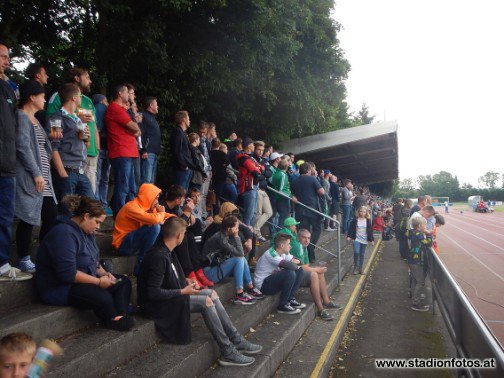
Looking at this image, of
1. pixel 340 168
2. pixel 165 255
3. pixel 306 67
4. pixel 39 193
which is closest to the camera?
pixel 39 193

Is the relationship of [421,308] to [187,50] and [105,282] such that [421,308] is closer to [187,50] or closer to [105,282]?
[105,282]

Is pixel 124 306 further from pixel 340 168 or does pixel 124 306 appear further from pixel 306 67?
pixel 340 168

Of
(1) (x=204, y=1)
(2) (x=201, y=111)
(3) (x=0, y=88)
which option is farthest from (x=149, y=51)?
(3) (x=0, y=88)

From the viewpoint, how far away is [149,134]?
632 cm

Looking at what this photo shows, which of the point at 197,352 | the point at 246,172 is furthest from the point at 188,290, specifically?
the point at 246,172

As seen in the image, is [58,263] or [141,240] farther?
[141,240]

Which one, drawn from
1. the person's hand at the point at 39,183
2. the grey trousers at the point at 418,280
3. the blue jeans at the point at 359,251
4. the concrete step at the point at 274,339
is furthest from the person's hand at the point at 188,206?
the blue jeans at the point at 359,251

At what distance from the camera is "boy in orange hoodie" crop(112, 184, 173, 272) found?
4574mm

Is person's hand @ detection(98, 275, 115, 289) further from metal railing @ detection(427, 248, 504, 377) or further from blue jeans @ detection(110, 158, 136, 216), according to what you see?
metal railing @ detection(427, 248, 504, 377)

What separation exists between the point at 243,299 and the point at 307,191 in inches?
152

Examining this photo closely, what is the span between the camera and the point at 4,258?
132 inches

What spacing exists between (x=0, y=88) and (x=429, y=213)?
8.04m

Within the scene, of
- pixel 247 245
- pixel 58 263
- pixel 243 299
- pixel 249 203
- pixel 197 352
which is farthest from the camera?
pixel 249 203

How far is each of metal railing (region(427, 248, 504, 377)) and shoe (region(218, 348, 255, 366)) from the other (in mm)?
1955
